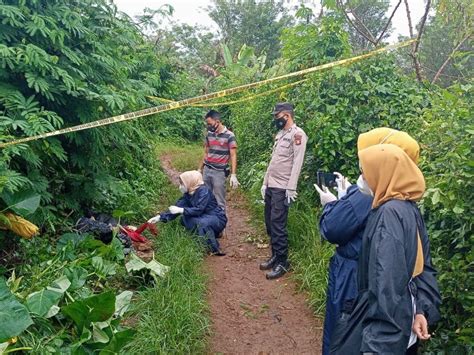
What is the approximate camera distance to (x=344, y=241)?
2.48 m

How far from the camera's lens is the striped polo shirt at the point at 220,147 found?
19.4 ft

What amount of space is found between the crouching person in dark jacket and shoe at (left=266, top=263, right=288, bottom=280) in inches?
32.7

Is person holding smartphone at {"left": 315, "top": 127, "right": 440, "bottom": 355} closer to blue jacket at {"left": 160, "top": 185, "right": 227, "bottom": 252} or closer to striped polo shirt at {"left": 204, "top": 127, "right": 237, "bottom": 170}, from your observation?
blue jacket at {"left": 160, "top": 185, "right": 227, "bottom": 252}

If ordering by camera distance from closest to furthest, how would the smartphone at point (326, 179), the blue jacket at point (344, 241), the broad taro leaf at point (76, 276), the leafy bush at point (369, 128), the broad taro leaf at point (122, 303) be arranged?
the blue jacket at point (344, 241) < the leafy bush at point (369, 128) < the broad taro leaf at point (76, 276) < the broad taro leaf at point (122, 303) < the smartphone at point (326, 179)

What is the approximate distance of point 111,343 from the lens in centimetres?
272

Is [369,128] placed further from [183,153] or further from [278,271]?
[183,153]

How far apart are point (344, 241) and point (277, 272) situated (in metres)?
2.37

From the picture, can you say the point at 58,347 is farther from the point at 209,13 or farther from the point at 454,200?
the point at 209,13

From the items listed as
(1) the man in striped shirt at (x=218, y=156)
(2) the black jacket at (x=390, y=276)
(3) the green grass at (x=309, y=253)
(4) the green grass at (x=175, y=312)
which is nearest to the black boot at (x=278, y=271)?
(3) the green grass at (x=309, y=253)

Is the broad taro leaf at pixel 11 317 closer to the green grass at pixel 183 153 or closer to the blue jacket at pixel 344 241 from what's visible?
the blue jacket at pixel 344 241

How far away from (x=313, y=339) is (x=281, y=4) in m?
26.9

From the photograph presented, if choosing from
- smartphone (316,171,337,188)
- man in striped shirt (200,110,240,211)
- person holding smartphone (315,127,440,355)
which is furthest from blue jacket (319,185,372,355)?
man in striped shirt (200,110,240,211)

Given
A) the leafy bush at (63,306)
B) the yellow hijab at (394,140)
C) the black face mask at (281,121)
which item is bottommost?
the leafy bush at (63,306)

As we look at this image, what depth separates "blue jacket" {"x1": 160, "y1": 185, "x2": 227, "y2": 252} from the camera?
5309 millimetres
